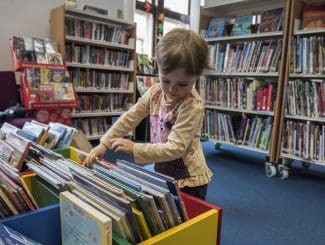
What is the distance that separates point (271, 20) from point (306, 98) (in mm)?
884

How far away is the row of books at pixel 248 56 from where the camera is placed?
283cm

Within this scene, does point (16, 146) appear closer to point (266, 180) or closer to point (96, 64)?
point (266, 180)

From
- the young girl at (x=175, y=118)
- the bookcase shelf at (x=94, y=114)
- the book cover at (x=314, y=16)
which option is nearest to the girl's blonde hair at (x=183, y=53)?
the young girl at (x=175, y=118)

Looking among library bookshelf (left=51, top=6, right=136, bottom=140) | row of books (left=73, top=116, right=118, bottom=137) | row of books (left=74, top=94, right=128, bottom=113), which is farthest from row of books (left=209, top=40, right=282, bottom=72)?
row of books (left=73, top=116, right=118, bottom=137)

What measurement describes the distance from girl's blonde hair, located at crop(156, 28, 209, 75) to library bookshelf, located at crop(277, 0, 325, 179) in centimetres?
201

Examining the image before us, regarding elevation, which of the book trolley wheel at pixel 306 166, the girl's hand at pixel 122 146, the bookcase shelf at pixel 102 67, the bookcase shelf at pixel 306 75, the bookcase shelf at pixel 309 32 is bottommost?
the book trolley wheel at pixel 306 166

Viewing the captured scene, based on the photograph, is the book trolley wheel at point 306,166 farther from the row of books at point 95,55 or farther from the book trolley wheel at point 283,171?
the row of books at point 95,55

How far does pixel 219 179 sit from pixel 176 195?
213cm

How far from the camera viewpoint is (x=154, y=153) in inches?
34.5

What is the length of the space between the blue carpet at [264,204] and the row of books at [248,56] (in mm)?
1044

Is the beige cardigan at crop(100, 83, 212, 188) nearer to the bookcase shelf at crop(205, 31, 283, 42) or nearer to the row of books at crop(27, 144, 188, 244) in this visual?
the row of books at crop(27, 144, 188, 244)

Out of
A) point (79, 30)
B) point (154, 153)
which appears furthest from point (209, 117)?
point (154, 153)

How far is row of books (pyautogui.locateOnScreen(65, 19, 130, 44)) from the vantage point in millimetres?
3253

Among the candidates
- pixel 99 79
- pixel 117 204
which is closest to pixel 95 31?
pixel 99 79
